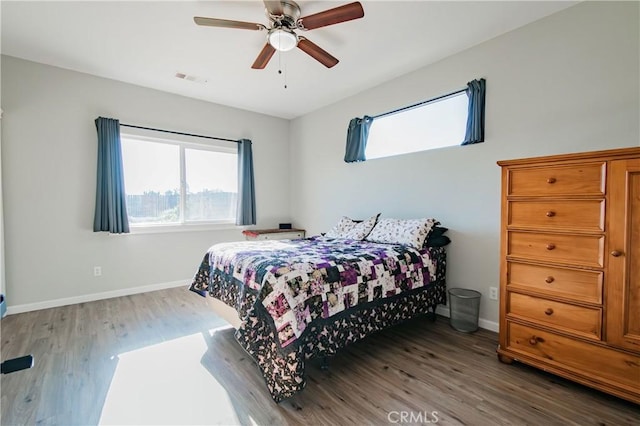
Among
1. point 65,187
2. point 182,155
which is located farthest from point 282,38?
point 65,187

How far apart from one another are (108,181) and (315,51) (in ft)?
9.16

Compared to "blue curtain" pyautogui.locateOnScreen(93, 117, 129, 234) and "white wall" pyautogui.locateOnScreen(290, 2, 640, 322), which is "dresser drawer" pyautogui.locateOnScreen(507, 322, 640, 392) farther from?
"blue curtain" pyautogui.locateOnScreen(93, 117, 129, 234)

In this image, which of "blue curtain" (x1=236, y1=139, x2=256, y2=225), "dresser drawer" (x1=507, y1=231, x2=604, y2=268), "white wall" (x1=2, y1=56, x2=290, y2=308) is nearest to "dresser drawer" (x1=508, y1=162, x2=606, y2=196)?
"dresser drawer" (x1=507, y1=231, x2=604, y2=268)

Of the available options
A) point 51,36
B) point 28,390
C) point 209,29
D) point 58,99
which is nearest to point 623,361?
point 28,390

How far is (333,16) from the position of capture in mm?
1881

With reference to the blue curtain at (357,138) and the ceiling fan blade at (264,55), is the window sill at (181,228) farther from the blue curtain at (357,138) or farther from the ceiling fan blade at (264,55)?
the ceiling fan blade at (264,55)

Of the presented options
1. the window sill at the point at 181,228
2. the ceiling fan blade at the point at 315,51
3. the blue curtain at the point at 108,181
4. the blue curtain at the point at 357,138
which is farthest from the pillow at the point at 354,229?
the blue curtain at the point at 108,181

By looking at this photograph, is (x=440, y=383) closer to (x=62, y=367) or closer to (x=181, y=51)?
(x=62, y=367)

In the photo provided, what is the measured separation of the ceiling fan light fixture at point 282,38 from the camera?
208 centimetres

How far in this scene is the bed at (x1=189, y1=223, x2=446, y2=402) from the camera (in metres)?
1.66

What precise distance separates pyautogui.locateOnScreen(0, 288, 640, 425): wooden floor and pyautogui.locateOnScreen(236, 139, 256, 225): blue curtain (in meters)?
2.12

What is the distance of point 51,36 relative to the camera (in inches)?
101

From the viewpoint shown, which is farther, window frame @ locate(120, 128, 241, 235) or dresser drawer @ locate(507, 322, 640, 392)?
window frame @ locate(120, 128, 241, 235)

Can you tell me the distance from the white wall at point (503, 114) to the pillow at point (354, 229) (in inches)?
14.4
